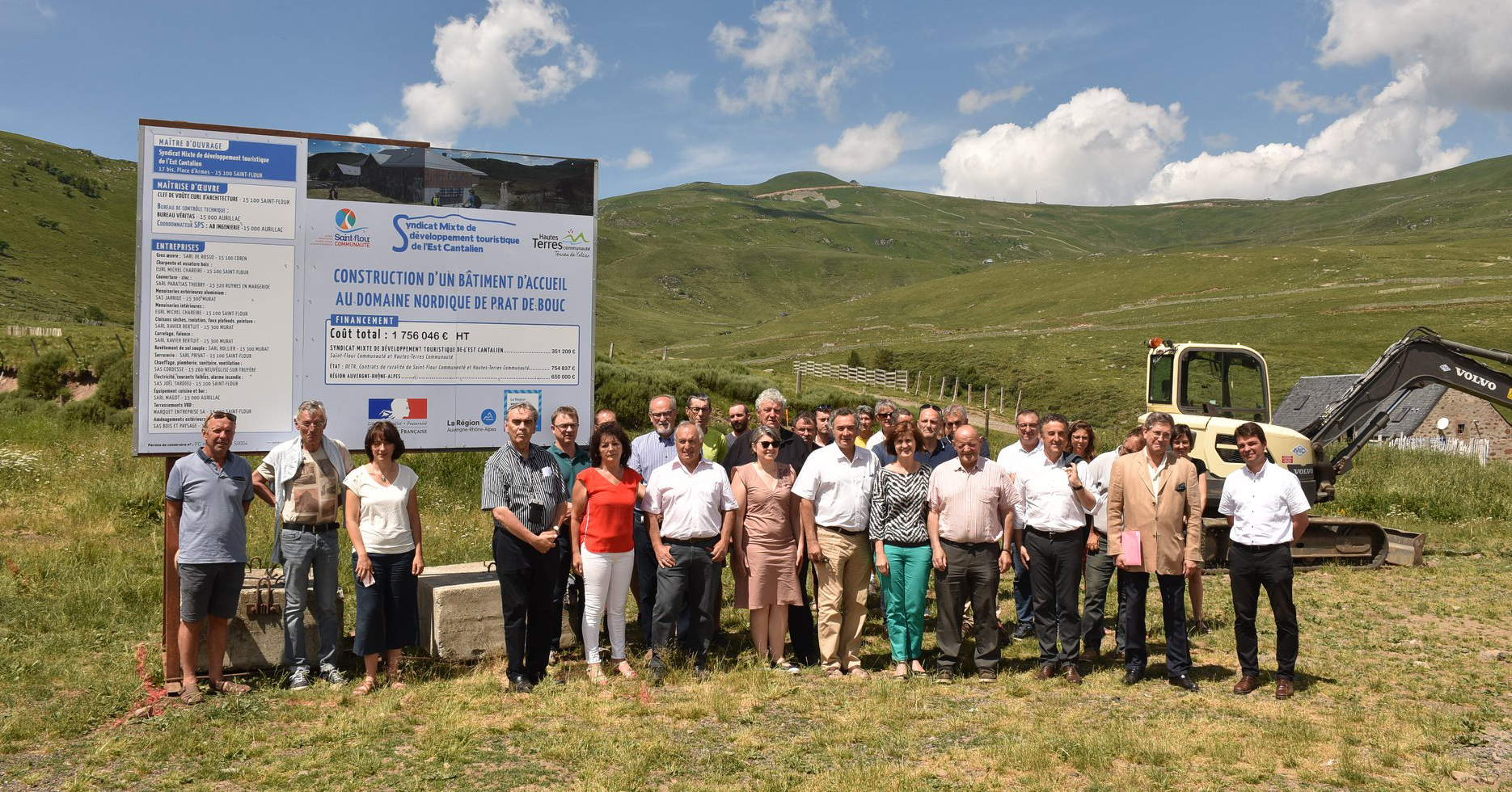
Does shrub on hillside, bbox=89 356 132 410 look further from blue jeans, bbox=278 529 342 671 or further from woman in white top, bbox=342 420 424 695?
woman in white top, bbox=342 420 424 695

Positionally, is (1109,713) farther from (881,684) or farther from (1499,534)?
(1499,534)

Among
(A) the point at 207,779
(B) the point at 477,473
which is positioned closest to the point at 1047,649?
(A) the point at 207,779

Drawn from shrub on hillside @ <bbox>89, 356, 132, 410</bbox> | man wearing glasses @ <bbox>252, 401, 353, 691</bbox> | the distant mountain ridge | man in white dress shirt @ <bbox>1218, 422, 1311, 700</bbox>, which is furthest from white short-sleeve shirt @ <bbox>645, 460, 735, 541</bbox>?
the distant mountain ridge

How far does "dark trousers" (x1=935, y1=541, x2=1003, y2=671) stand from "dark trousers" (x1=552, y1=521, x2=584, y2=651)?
8.80ft

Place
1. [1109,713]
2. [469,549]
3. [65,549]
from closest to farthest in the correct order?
[1109,713] < [65,549] < [469,549]

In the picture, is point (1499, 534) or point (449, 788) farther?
point (1499, 534)

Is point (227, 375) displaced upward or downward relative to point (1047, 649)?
upward

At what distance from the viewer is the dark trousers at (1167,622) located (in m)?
7.00

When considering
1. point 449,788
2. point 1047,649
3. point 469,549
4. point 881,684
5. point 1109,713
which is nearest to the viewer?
point 449,788

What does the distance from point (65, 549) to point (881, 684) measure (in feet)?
26.9

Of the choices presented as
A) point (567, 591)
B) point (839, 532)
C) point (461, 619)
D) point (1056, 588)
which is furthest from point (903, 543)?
point (461, 619)

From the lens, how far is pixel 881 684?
22.2 ft

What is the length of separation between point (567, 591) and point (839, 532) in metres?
2.24

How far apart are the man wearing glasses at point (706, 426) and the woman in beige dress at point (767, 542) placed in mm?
446
